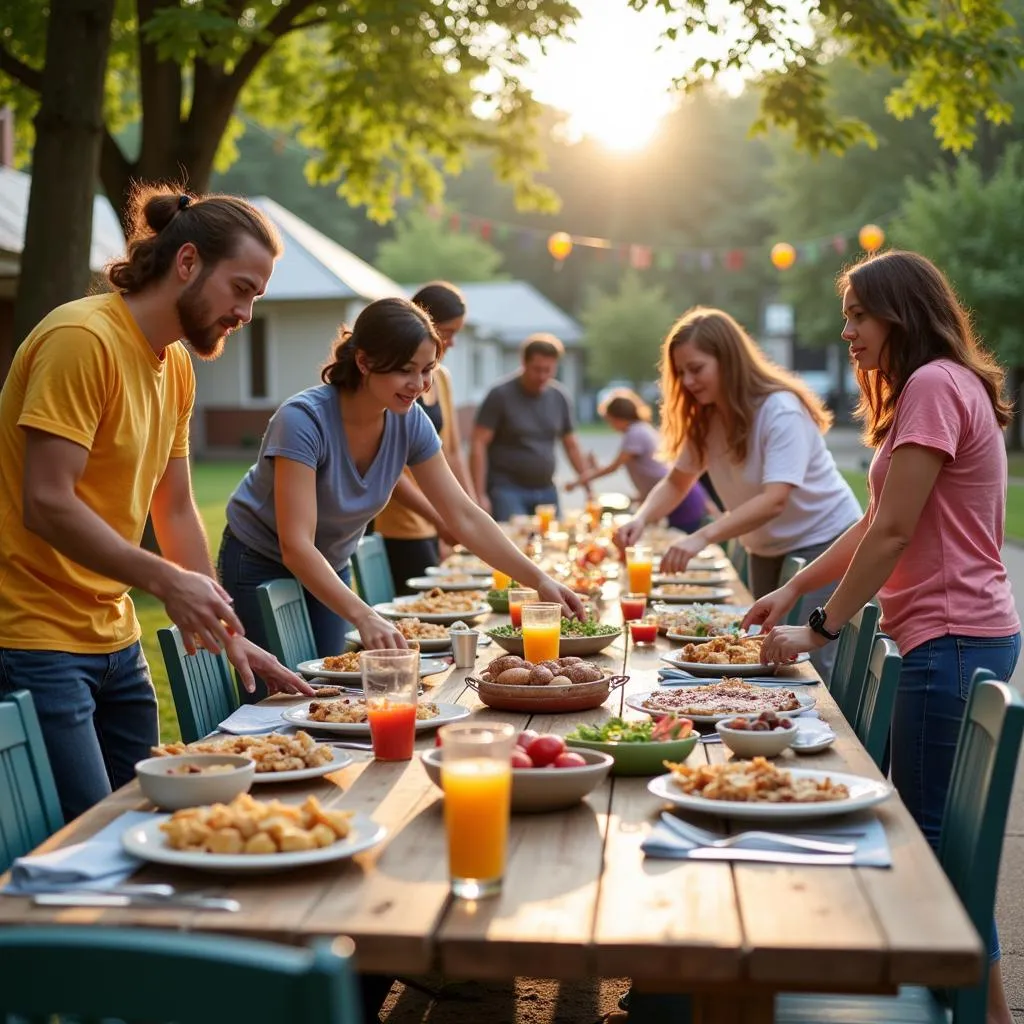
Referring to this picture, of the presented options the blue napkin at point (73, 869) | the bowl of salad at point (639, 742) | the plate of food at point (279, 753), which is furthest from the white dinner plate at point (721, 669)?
the blue napkin at point (73, 869)

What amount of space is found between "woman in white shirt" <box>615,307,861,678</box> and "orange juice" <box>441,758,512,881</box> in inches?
131

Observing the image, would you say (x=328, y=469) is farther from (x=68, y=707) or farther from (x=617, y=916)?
(x=617, y=916)

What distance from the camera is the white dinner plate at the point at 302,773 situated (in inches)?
109

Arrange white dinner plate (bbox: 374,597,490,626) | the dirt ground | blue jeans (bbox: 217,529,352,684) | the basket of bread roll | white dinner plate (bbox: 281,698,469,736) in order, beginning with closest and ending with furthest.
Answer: white dinner plate (bbox: 281,698,469,736) → the basket of bread roll → the dirt ground → blue jeans (bbox: 217,529,352,684) → white dinner plate (bbox: 374,597,490,626)

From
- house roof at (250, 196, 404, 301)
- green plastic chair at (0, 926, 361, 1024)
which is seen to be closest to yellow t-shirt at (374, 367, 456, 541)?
green plastic chair at (0, 926, 361, 1024)

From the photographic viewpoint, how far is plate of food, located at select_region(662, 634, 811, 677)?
3980 mm

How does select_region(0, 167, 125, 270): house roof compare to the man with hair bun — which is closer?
the man with hair bun

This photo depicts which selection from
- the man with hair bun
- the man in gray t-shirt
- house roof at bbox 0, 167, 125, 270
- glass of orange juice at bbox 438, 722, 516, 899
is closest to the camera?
glass of orange juice at bbox 438, 722, 516, 899

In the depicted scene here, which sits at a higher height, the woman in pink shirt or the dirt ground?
the woman in pink shirt

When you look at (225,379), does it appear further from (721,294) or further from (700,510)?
(721,294)

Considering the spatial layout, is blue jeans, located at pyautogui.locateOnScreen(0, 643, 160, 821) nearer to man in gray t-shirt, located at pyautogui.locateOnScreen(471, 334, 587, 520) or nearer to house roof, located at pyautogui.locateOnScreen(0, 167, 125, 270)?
man in gray t-shirt, located at pyautogui.locateOnScreen(471, 334, 587, 520)

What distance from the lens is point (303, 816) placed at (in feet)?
7.78

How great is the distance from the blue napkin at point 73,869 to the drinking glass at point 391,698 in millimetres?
730

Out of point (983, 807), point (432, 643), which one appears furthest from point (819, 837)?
point (432, 643)
